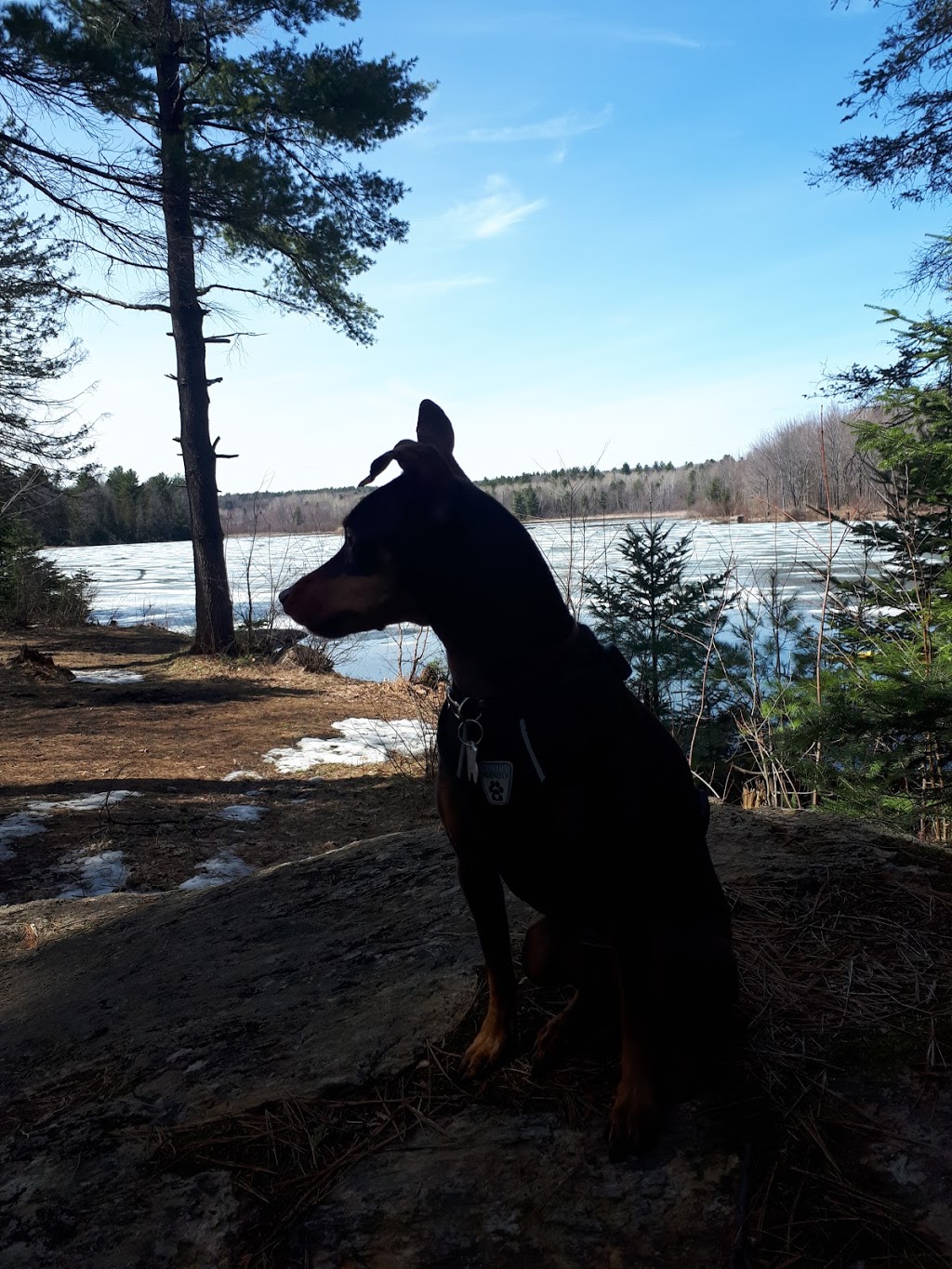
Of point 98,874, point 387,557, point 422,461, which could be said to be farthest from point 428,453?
point 98,874

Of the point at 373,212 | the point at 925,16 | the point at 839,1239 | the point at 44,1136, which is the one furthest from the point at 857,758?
the point at 373,212

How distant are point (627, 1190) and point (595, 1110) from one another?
21cm

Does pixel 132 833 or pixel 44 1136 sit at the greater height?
pixel 44 1136

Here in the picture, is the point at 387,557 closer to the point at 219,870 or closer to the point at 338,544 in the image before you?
the point at 219,870

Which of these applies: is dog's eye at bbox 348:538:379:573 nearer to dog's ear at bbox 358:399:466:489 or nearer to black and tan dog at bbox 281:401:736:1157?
black and tan dog at bbox 281:401:736:1157

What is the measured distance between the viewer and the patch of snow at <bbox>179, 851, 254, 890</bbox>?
4.89 meters

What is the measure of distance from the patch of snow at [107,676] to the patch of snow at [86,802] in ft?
19.2

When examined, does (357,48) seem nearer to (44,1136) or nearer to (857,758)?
(857,758)

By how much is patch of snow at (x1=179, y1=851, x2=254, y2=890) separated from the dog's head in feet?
11.6

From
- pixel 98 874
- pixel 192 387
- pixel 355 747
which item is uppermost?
pixel 192 387

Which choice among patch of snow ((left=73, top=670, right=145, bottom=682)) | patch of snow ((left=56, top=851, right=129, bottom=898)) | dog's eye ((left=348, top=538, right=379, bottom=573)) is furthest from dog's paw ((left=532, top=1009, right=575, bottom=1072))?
patch of snow ((left=73, top=670, right=145, bottom=682))

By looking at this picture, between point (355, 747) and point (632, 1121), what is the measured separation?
703cm

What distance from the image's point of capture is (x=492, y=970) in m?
1.94

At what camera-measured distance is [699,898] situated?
1.83 meters
